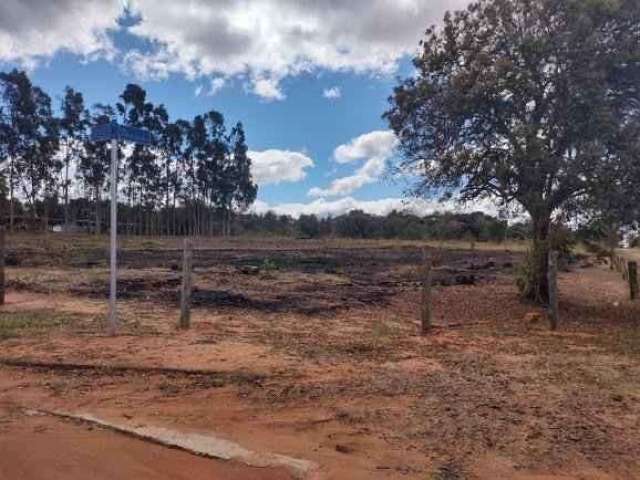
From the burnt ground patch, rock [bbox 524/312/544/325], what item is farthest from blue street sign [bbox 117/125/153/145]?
rock [bbox 524/312/544/325]

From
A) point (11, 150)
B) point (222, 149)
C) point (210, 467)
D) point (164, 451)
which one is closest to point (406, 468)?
point (210, 467)

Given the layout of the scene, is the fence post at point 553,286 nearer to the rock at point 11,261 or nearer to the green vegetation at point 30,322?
the green vegetation at point 30,322

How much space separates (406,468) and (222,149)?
7071cm

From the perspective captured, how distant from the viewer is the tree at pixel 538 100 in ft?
41.7

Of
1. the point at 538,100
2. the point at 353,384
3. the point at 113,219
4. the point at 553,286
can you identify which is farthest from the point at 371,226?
the point at 353,384

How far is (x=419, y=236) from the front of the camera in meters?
62.8

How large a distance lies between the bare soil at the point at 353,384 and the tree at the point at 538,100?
3109 mm

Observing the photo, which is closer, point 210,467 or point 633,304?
point 210,467

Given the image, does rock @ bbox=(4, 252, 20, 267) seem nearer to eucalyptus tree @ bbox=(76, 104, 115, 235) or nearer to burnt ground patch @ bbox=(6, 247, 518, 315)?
burnt ground patch @ bbox=(6, 247, 518, 315)

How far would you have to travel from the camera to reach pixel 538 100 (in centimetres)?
1358

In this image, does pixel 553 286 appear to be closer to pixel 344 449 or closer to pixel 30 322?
Result: pixel 344 449

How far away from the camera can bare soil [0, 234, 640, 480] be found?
4457 mm

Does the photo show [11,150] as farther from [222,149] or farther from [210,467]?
[210,467]

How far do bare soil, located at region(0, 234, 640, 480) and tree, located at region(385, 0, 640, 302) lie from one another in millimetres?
3109
